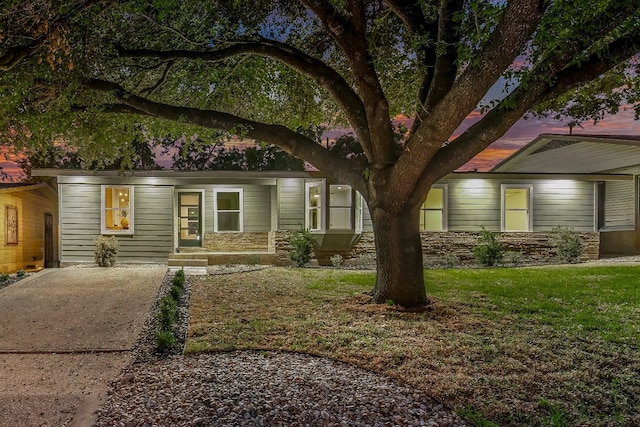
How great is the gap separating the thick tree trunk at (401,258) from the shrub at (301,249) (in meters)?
6.76

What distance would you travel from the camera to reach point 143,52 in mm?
8125

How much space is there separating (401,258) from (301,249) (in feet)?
22.9

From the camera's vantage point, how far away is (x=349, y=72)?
9742mm

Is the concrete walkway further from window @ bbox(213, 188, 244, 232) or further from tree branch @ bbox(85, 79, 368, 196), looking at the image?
window @ bbox(213, 188, 244, 232)

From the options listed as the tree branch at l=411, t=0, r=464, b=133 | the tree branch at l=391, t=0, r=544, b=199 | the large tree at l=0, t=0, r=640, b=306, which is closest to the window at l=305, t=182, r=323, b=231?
the large tree at l=0, t=0, r=640, b=306

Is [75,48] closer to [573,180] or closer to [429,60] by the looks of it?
[429,60]

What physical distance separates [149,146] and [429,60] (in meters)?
25.8

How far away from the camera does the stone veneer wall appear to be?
1546cm

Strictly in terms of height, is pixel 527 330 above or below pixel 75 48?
below

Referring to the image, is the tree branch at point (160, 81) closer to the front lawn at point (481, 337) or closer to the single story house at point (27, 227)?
the front lawn at point (481, 337)

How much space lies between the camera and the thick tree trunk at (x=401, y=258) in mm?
7203

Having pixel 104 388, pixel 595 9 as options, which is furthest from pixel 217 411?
pixel 595 9

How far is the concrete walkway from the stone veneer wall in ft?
23.0

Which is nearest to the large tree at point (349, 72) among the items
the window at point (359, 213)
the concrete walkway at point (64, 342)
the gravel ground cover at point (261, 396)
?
the concrete walkway at point (64, 342)
